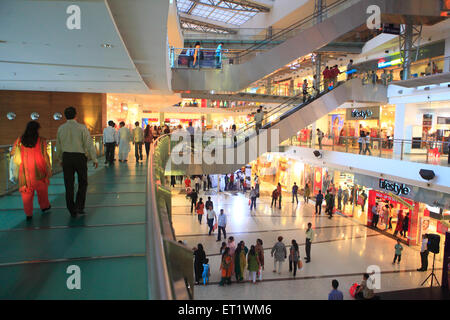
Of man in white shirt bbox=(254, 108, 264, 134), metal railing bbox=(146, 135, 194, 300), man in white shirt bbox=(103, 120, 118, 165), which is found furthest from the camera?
man in white shirt bbox=(254, 108, 264, 134)

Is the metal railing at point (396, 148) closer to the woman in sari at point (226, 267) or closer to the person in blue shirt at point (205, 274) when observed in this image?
the woman in sari at point (226, 267)

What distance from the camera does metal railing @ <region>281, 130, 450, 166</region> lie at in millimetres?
11289

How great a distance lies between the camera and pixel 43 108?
14.2m

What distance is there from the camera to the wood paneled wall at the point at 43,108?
547 inches

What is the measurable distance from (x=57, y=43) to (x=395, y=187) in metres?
14.1

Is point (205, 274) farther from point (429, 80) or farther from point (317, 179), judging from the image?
point (317, 179)

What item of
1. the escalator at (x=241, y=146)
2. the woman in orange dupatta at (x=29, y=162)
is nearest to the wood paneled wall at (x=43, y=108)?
the escalator at (x=241, y=146)

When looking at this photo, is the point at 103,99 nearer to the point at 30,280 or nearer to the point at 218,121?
the point at 30,280

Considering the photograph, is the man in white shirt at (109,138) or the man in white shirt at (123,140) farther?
the man in white shirt at (123,140)

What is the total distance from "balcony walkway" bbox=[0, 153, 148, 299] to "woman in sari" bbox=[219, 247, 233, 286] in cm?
518

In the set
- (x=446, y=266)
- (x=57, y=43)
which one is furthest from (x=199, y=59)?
(x=446, y=266)

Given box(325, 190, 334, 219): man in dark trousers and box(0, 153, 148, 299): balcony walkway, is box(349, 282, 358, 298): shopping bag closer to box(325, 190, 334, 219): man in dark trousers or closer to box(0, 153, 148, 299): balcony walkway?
box(0, 153, 148, 299): balcony walkway

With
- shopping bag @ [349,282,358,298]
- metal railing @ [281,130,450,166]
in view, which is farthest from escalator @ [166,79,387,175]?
shopping bag @ [349,282,358,298]

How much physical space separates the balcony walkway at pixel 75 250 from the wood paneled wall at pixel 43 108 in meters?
10.4
